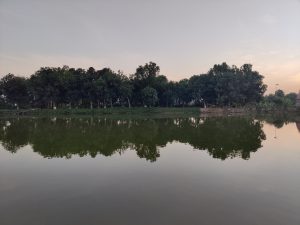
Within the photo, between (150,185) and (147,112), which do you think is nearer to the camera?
(150,185)

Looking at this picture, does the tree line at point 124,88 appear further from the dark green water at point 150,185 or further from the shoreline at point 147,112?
the dark green water at point 150,185

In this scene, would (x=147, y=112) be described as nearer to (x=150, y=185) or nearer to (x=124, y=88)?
(x=124, y=88)

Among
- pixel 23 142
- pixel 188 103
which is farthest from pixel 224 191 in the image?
pixel 188 103

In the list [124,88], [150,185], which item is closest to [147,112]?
[124,88]

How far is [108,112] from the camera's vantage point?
218 feet

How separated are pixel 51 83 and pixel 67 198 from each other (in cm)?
6589

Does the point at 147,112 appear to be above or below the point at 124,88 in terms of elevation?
below

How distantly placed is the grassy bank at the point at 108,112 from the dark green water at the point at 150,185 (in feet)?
154

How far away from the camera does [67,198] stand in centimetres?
859

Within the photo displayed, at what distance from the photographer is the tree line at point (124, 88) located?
69812 mm

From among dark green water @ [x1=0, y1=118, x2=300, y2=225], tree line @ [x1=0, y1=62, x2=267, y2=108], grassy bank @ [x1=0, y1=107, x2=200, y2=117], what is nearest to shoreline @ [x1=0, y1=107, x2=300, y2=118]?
grassy bank @ [x1=0, y1=107, x2=200, y2=117]

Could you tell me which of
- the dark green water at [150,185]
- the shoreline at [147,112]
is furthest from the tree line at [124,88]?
the dark green water at [150,185]

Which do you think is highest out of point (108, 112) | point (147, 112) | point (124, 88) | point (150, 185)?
point (124, 88)

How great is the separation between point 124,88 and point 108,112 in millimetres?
7587
